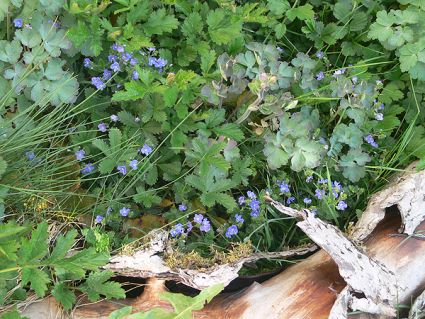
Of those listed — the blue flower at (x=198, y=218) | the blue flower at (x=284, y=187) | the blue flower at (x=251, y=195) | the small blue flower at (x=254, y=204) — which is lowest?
the blue flower at (x=198, y=218)

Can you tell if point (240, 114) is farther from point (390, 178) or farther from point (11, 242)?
point (11, 242)

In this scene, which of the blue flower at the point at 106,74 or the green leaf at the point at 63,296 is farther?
the blue flower at the point at 106,74

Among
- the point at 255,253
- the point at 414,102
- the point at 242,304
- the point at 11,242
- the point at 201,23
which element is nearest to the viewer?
the point at 11,242

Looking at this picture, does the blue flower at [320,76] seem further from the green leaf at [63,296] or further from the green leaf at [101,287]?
the green leaf at [63,296]

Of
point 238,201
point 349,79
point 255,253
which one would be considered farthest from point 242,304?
point 349,79

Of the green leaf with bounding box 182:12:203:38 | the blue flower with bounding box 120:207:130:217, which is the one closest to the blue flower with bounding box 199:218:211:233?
the blue flower with bounding box 120:207:130:217

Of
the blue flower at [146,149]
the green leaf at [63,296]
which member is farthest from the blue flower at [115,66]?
the green leaf at [63,296]
